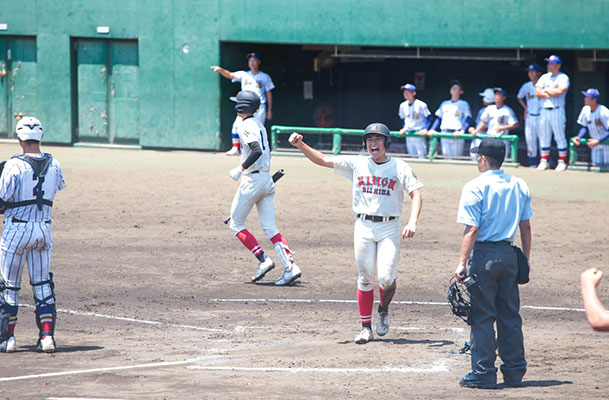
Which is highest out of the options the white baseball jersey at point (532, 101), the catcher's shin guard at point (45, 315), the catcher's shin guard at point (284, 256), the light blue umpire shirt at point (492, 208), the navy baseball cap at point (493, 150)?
the white baseball jersey at point (532, 101)

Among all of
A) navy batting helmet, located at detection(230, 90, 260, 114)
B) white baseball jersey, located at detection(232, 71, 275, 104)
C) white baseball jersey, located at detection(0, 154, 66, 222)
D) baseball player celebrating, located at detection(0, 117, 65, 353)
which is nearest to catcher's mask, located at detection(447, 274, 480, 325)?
baseball player celebrating, located at detection(0, 117, 65, 353)

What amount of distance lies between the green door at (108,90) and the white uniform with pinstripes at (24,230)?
1458 centimetres

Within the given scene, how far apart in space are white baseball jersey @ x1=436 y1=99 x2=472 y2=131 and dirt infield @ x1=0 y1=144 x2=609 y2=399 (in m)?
1.98

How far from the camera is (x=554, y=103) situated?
18.9 meters

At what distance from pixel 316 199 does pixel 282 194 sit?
2.26ft

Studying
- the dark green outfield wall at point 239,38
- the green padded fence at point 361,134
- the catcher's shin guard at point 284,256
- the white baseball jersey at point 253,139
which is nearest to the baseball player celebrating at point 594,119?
the green padded fence at point 361,134

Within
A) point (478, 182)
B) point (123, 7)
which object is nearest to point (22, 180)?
point (478, 182)

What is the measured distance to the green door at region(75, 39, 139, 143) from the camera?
2228 centimetres

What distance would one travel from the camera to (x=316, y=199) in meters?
16.3

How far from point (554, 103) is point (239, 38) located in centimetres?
703

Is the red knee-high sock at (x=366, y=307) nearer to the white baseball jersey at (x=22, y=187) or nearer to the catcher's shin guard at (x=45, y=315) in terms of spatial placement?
the catcher's shin guard at (x=45, y=315)

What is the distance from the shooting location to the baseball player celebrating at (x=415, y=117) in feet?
64.8

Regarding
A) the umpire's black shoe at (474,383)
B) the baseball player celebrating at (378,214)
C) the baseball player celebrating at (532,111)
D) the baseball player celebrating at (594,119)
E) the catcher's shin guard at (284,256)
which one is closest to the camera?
the umpire's black shoe at (474,383)

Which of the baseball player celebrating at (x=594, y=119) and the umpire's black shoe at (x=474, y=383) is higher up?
the baseball player celebrating at (x=594, y=119)
